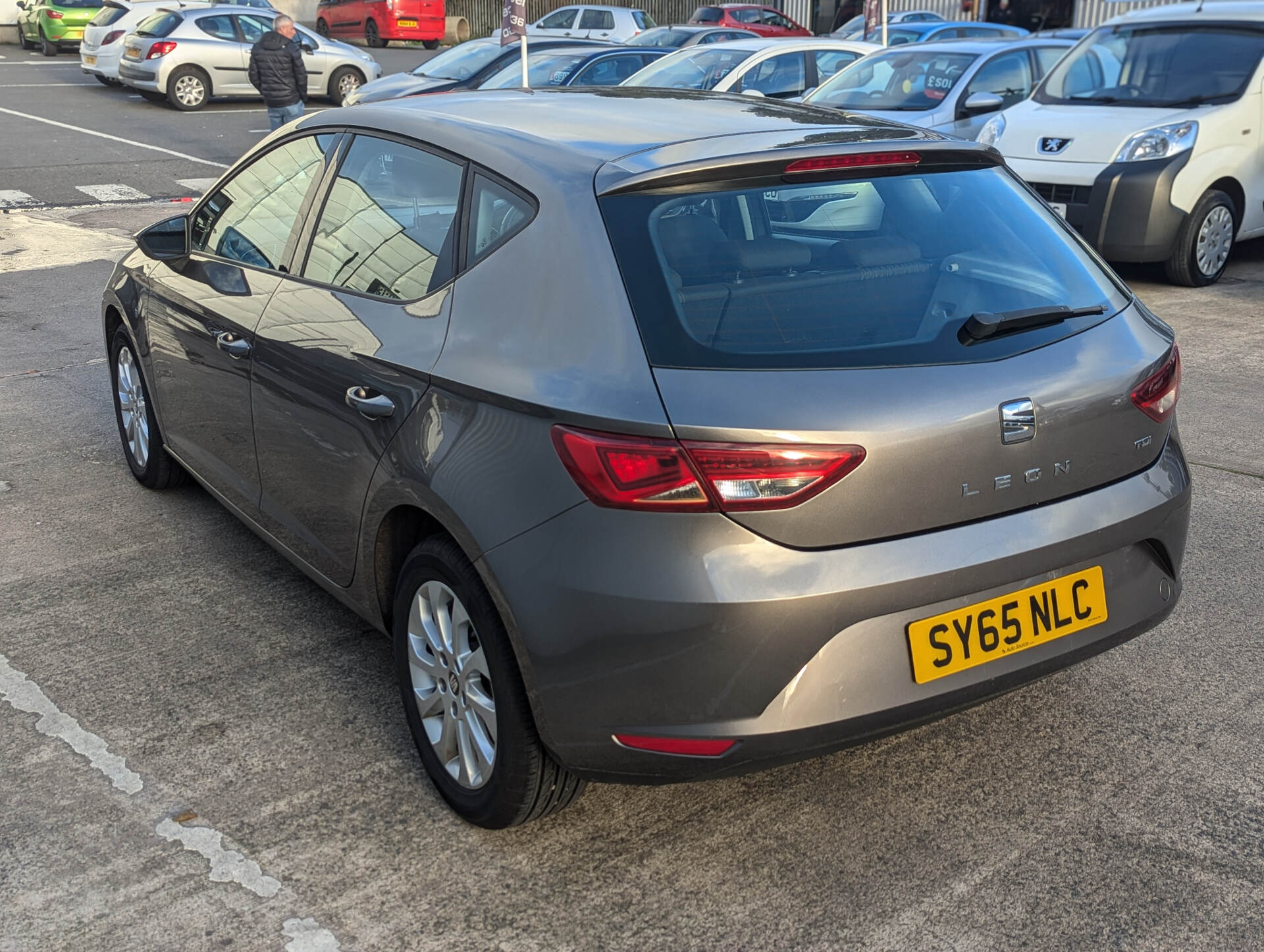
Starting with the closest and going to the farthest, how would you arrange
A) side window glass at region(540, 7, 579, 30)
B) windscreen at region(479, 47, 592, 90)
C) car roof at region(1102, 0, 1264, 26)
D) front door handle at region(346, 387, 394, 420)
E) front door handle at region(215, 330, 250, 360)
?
front door handle at region(346, 387, 394, 420) < front door handle at region(215, 330, 250, 360) < car roof at region(1102, 0, 1264, 26) < windscreen at region(479, 47, 592, 90) < side window glass at region(540, 7, 579, 30)

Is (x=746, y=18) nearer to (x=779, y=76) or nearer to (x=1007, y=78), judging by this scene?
(x=779, y=76)

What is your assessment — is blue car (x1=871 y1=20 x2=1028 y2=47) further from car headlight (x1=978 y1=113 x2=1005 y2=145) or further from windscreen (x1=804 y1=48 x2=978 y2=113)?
car headlight (x1=978 y1=113 x2=1005 y2=145)

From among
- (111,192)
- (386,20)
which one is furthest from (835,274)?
(386,20)

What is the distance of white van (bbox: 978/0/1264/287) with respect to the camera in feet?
28.3

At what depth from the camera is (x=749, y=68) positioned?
1270 centimetres

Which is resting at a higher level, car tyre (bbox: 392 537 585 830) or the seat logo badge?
the seat logo badge

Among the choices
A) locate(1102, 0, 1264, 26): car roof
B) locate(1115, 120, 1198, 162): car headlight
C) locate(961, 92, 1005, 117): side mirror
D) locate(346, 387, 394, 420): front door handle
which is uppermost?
locate(1102, 0, 1264, 26): car roof

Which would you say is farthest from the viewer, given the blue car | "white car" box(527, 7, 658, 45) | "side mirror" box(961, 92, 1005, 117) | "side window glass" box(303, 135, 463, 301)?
"white car" box(527, 7, 658, 45)

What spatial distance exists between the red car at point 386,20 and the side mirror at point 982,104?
25.6 metres

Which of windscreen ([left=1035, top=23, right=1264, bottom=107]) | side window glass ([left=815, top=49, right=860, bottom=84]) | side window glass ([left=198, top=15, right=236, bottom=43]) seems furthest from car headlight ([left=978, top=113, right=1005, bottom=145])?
side window glass ([left=198, top=15, right=236, bottom=43])

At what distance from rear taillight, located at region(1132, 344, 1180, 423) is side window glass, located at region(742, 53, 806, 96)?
33.2 feet

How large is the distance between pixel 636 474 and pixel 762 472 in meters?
0.24

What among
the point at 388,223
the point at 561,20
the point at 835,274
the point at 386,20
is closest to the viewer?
the point at 835,274

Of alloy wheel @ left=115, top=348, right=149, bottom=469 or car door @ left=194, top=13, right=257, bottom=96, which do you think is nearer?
alloy wheel @ left=115, top=348, right=149, bottom=469
